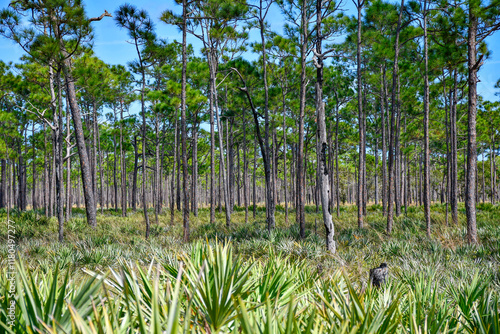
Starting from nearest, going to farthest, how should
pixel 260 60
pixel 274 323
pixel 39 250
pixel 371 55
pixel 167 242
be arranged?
pixel 274 323
pixel 39 250
pixel 167 242
pixel 371 55
pixel 260 60

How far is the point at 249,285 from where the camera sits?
252cm

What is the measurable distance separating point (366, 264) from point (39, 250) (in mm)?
8005

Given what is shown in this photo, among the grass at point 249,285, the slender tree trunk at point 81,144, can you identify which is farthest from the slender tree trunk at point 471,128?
the slender tree trunk at point 81,144

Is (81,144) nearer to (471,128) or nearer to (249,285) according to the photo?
(249,285)

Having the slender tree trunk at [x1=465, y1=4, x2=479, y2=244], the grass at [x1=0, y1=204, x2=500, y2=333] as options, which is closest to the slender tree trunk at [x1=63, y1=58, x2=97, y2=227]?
the grass at [x1=0, y1=204, x2=500, y2=333]

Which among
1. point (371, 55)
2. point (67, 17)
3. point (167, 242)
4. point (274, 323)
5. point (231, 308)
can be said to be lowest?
point (167, 242)

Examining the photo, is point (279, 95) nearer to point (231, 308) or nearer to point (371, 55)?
point (371, 55)

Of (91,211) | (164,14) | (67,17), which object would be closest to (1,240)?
(91,211)

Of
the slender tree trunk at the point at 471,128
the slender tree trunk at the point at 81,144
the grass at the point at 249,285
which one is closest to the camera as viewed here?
the grass at the point at 249,285

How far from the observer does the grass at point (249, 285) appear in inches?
60.2

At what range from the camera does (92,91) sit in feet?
41.8

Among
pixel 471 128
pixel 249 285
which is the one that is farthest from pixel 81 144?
pixel 471 128

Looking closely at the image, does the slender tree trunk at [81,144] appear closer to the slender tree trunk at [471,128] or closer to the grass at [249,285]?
the grass at [249,285]

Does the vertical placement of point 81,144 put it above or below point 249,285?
above
